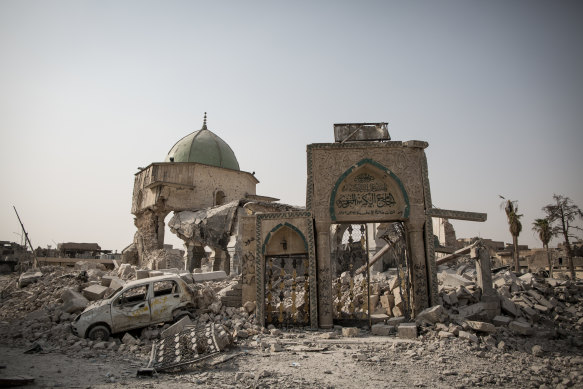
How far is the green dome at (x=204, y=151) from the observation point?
84.6 ft

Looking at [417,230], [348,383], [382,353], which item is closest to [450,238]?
[417,230]

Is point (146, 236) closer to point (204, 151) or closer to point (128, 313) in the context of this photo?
point (204, 151)

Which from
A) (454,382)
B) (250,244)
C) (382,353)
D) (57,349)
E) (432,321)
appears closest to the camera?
(454,382)

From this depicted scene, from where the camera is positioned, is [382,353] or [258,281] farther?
[258,281]

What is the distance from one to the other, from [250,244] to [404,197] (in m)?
4.54

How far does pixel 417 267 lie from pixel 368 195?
2.32m

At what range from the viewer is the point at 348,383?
5.18 meters

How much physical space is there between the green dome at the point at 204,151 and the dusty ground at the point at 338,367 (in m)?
19.2

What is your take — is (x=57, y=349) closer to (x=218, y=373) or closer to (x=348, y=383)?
(x=218, y=373)

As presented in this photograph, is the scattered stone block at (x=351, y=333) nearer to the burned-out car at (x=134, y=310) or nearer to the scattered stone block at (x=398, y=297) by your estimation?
the scattered stone block at (x=398, y=297)

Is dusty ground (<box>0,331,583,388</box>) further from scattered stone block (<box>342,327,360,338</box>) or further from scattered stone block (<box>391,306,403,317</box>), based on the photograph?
scattered stone block (<box>391,306,403,317</box>)

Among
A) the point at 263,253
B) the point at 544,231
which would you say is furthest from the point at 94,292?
the point at 544,231

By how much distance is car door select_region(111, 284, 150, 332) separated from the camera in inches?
331

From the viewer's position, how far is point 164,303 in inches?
353
